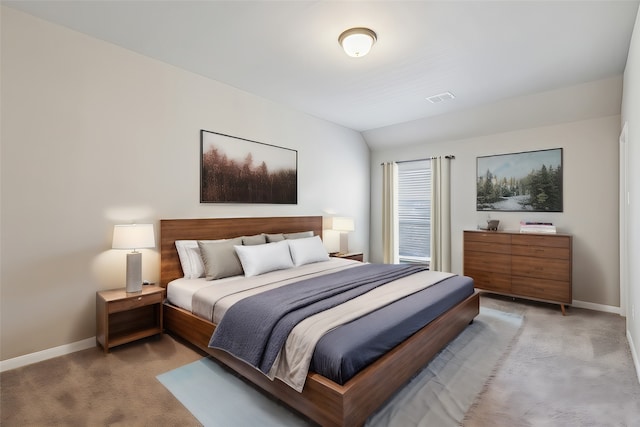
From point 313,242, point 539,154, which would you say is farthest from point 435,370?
point 539,154

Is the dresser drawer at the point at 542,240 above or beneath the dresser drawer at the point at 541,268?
above

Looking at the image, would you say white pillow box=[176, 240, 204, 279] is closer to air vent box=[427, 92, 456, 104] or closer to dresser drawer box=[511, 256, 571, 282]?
air vent box=[427, 92, 456, 104]

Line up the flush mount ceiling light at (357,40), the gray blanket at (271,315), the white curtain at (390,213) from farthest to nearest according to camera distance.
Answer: the white curtain at (390,213), the flush mount ceiling light at (357,40), the gray blanket at (271,315)

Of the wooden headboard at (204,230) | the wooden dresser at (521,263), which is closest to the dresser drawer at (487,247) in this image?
the wooden dresser at (521,263)

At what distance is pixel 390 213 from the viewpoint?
5938 mm

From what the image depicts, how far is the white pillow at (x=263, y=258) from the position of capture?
332 cm

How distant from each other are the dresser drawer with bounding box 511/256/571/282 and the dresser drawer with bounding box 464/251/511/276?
0.08 metres

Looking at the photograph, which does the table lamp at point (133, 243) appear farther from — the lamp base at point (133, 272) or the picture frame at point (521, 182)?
the picture frame at point (521, 182)

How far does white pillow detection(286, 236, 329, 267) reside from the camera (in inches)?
153

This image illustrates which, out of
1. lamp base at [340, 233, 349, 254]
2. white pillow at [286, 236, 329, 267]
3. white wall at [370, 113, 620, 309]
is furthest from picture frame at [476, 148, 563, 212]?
white pillow at [286, 236, 329, 267]

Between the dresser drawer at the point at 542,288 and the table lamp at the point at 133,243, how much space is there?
4.37 metres

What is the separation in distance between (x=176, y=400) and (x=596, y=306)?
15.8 feet

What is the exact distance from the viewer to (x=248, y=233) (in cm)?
406

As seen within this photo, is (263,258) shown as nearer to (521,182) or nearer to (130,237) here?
(130,237)
